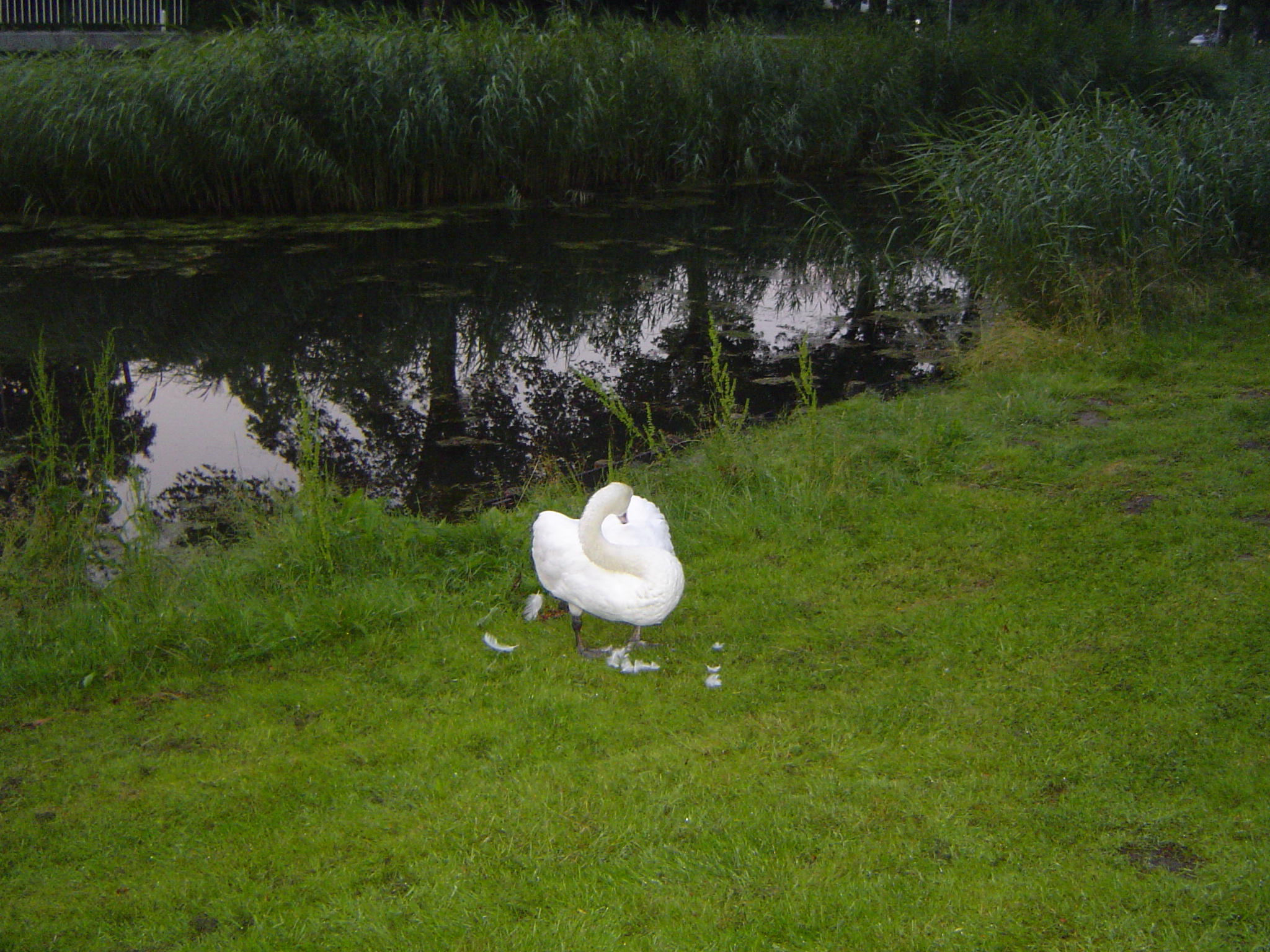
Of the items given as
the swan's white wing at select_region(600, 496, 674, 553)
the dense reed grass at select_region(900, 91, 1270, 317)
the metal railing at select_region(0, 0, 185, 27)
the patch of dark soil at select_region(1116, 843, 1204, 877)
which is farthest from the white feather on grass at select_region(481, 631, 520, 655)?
the metal railing at select_region(0, 0, 185, 27)

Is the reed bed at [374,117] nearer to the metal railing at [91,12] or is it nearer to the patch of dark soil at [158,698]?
the patch of dark soil at [158,698]

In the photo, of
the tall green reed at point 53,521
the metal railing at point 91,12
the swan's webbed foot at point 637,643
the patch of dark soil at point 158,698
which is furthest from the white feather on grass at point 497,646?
the metal railing at point 91,12

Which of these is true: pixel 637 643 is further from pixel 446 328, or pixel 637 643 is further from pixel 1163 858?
pixel 446 328

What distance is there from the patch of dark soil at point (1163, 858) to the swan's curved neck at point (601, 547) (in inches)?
79.3

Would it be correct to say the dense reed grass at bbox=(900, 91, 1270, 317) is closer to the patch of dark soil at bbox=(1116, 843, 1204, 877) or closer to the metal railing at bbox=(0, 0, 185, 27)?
the patch of dark soil at bbox=(1116, 843, 1204, 877)

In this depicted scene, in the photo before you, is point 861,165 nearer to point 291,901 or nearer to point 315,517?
point 315,517

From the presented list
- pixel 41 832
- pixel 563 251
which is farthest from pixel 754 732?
pixel 563 251

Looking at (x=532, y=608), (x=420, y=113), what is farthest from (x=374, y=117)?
(x=532, y=608)

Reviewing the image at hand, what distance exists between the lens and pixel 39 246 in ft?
41.7

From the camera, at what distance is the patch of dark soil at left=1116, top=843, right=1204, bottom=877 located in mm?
3152

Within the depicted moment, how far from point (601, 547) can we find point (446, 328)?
6340 millimetres

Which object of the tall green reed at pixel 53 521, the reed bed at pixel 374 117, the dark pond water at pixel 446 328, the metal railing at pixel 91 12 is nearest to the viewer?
the tall green reed at pixel 53 521

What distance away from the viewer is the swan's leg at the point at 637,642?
15.2 feet

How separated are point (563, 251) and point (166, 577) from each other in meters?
8.42
